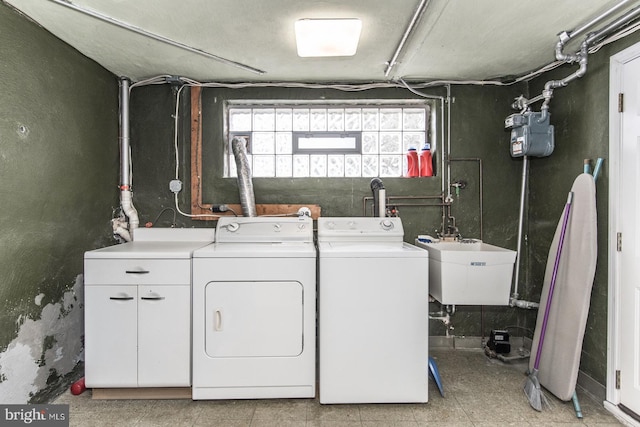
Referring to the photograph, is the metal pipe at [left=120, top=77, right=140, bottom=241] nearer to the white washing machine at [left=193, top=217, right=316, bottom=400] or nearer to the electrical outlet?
the electrical outlet

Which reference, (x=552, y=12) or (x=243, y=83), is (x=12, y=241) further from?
(x=552, y=12)

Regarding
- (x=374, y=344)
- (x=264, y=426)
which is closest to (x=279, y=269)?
(x=374, y=344)

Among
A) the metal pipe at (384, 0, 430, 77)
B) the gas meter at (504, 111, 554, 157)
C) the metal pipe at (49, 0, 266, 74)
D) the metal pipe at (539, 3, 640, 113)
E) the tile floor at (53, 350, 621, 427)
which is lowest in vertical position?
the tile floor at (53, 350, 621, 427)

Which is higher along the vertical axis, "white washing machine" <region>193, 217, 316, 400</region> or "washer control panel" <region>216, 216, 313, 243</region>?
"washer control panel" <region>216, 216, 313, 243</region>

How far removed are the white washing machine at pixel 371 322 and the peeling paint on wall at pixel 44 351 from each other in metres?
1.68

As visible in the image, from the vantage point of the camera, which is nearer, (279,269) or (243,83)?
(279,269)

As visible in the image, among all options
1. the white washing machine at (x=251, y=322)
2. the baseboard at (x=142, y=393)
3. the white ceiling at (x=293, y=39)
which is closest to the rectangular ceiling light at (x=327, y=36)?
the white ceiling at (x=293, y=39)

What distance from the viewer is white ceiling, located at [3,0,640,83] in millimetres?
1829

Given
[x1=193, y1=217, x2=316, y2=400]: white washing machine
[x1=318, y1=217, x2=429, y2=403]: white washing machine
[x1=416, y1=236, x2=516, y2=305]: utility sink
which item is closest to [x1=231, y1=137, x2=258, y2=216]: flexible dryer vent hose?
[x1=193, y1=217, x2=316, y2=400]: white washing machine

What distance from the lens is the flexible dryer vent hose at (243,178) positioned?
108 inches

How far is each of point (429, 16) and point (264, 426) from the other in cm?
248

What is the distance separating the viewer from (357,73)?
273cm

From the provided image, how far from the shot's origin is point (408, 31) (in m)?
2.04

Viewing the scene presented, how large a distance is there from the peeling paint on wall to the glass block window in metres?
1.55
